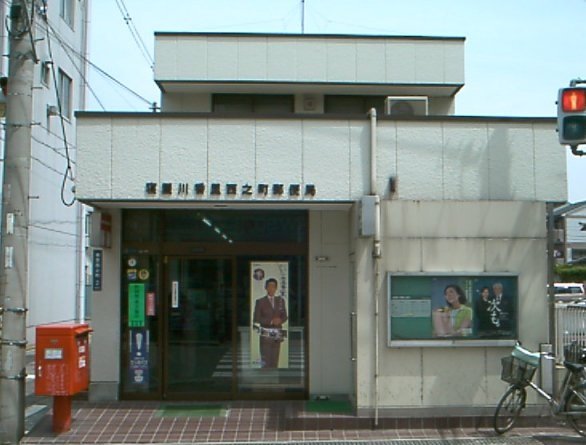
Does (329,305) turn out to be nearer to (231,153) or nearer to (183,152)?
(231,153)

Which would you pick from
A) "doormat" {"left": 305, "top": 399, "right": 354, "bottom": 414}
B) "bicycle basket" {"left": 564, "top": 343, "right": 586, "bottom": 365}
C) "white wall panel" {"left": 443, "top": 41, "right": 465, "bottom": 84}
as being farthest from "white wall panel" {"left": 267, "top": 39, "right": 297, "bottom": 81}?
"bicycle basket" {"left": 564, "top": 343, "right": 586, "bottom": 365}

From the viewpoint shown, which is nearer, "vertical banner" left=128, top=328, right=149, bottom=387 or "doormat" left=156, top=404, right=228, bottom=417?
"doormat" left=156, top=404, right=228, bottom=417

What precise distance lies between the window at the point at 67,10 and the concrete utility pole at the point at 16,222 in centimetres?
1685

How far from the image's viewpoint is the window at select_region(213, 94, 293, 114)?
14734mm

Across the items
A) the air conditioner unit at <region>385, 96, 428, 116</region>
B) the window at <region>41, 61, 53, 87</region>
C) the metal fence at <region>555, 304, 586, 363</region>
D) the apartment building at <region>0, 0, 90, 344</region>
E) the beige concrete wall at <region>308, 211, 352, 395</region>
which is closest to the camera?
the metal fence at <region>555, 304, 586, 363</region>

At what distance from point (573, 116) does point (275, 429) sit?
5682mm

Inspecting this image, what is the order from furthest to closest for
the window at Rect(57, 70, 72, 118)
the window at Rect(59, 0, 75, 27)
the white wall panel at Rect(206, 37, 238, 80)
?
the window at Rect(59, 0, 75, 27), the window at Rect(57, 70, 72, 118), the white wall panel at Rect(206, 37, 238, 80)

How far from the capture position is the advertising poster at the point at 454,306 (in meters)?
10.5

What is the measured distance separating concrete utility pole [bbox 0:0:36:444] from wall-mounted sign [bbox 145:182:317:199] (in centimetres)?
180

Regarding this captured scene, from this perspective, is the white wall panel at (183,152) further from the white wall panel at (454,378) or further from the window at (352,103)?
the window at (352,103)

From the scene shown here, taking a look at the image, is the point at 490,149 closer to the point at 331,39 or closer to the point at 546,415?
the point at 546,415

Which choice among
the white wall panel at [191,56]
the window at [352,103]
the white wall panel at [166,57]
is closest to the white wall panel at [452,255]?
the window at [352,103]

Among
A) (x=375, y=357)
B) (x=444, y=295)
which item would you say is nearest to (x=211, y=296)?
(x=375, y=357)

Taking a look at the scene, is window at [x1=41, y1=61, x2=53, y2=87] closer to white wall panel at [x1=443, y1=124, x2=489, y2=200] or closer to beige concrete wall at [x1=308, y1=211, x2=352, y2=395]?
beige concrete wall at [x1=308, y1=211, x2=352, y2=395]
